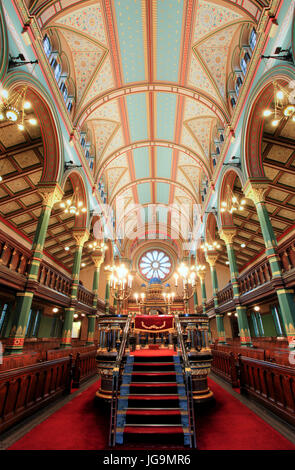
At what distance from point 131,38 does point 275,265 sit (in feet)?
40.3

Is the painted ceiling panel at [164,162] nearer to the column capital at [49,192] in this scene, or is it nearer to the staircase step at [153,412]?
the column capital at [49,192]

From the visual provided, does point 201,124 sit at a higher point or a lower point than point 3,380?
higher

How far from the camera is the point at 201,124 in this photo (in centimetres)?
1431

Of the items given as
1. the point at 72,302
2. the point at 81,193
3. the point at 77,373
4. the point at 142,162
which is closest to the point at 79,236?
the point at 81,193

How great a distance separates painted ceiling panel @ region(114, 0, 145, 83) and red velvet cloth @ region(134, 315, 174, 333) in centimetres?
1265

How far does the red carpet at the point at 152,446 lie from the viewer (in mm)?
3088

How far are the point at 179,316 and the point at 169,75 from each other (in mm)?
12938

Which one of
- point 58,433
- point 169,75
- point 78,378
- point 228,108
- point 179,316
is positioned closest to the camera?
point 58,433

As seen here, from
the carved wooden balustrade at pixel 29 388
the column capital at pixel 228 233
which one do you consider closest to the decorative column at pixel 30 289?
the carved wooden balustrade at pixel 29 388

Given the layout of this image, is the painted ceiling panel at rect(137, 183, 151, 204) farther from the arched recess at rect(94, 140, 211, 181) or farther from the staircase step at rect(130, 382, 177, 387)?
the staircase step at rect(130, 382, 177, 387)

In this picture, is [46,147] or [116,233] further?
[116,233]

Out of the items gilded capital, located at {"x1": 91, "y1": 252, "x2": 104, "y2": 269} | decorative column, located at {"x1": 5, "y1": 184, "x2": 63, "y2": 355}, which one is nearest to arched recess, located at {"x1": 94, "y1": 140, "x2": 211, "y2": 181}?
gilded capital, located at {"x1": 91, "y1": 252, "x2": 104, "y2": 269}
